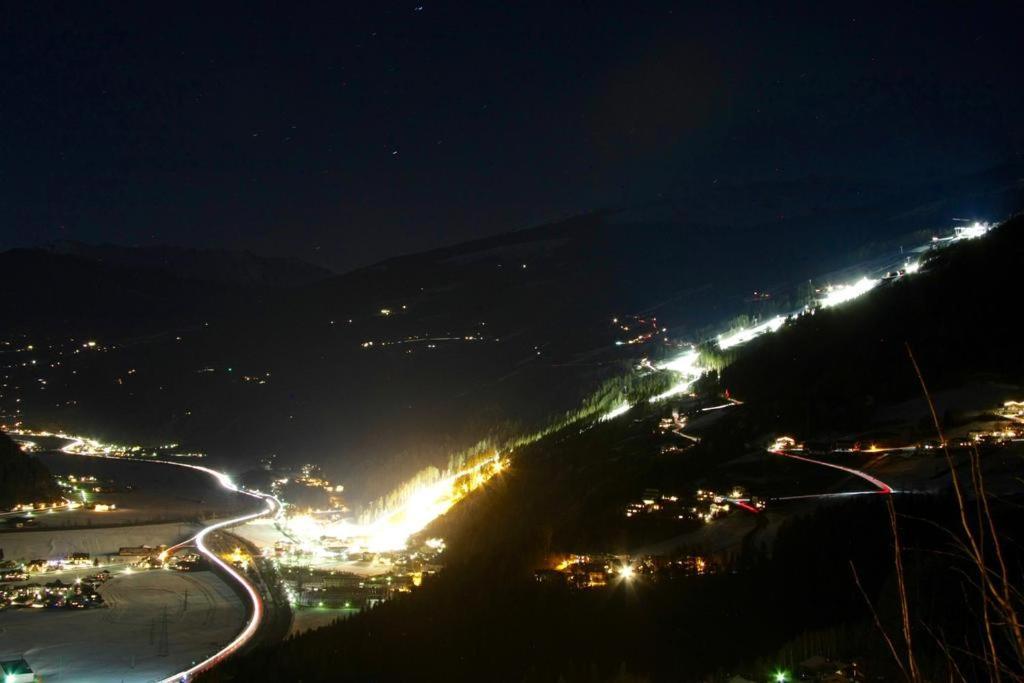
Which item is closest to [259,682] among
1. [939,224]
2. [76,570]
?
[76,570]

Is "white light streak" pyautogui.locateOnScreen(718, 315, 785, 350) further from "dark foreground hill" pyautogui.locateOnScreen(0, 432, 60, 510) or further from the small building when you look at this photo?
the small building

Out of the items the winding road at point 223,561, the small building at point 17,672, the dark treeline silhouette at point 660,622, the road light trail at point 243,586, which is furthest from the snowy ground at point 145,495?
the dark treeline silhouette at point 660,622

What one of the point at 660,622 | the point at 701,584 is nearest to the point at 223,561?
the point at 660,622

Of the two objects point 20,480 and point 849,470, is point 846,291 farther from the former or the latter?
point 20,480

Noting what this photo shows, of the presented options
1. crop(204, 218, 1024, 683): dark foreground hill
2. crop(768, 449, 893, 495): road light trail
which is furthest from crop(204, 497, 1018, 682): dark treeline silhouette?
crop(768, 449, 893, 495): road light trail

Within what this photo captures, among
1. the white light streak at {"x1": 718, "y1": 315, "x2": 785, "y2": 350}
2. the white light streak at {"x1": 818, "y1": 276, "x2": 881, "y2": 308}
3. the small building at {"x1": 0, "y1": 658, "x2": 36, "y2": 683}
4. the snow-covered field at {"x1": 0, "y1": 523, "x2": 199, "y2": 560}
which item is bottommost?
the small building at {"x1": 0, "y1": 658, "x2": 36, "y2": 683}

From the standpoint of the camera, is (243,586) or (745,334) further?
(745,334)
